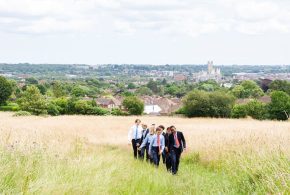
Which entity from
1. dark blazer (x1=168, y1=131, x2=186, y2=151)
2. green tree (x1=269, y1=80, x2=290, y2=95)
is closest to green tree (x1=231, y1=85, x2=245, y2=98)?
green tree (x1=269, y1=80, x2=290, y2=95)

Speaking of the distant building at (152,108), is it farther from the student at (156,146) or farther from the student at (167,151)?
the student at (167,151)

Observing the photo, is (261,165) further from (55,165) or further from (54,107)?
(54,107)

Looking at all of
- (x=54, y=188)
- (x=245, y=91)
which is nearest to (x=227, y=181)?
(x=54, y=188)

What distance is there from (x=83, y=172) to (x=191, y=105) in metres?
50.8

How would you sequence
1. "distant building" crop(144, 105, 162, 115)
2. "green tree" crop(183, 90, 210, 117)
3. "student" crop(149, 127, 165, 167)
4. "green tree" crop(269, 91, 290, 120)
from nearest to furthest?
"student" crop(149, 127, 165, 167) < "green tree" crop(183, 90, 210, 117) < "green tree" crop(269, 91, 290, 120) < "distant building" crop(144, 105, 162, 115)

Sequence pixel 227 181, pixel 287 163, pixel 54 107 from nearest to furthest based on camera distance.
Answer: pixel 287 163
pixel 227 181
pixel 54 107

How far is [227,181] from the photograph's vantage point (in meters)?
11.9

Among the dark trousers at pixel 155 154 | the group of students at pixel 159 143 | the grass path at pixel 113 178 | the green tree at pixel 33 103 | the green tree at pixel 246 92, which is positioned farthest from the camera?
the green tree at pixel 246 92

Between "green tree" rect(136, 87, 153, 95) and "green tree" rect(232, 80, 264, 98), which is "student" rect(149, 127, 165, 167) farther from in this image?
"green tree" rect(136, 87, 153, 95)

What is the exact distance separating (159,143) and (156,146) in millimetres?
163

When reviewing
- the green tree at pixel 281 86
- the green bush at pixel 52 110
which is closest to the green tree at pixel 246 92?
the green tree at pixel 281 86

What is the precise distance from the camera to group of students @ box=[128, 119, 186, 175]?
15328 mm

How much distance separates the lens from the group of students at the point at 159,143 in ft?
50.3

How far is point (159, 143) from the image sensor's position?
1609 cm
